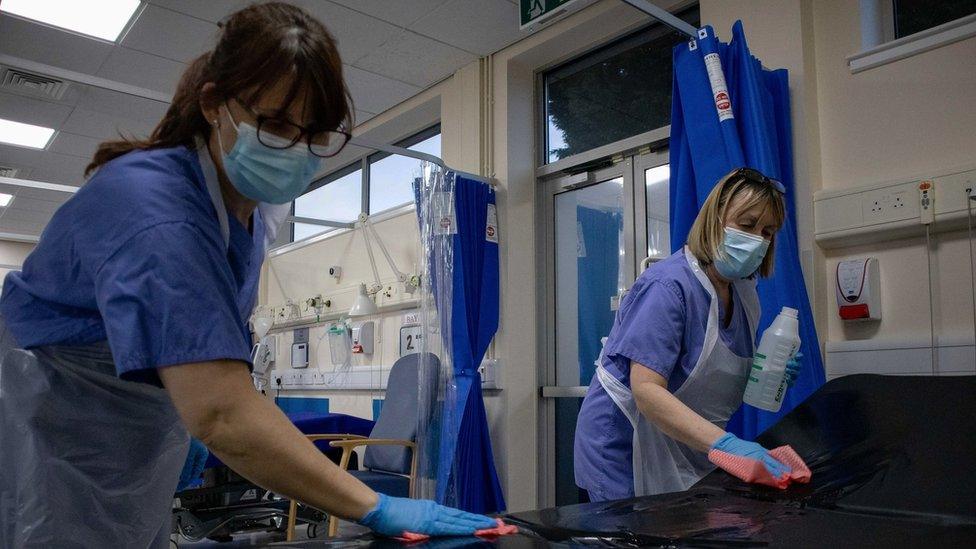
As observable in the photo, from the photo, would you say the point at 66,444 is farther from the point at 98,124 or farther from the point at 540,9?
the point at 98,124

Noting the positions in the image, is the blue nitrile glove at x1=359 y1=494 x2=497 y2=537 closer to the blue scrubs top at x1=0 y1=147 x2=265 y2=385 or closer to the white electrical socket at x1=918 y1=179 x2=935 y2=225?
the blue scrubs top at x1=0 y1=147 x2=265 y2=385

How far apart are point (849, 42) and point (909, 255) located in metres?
0.80

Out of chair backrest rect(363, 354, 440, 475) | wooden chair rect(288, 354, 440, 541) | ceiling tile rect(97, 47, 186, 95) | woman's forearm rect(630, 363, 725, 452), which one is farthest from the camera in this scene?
ceiling tile rect(97, 47, 186, 95)

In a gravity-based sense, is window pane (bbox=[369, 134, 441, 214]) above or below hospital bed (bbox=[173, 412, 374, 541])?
above

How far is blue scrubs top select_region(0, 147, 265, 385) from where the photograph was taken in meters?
0.80

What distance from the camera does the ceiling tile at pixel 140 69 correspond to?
4.09 meters

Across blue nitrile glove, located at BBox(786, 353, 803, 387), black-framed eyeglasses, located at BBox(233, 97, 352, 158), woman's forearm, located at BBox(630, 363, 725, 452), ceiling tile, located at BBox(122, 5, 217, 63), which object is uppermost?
ceiling tile, located at BBox(122, 5, 217, 63)

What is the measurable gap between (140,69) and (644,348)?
3.79 m

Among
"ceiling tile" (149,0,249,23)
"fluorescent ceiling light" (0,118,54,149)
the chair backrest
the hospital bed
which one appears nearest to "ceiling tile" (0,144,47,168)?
"fluorescent ceiling light" (0,118,54,149)

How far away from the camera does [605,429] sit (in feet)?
5.69

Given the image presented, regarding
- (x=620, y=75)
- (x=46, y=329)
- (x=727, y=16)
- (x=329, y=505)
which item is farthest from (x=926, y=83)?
(x=46, y=329)

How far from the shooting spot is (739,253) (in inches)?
66.5

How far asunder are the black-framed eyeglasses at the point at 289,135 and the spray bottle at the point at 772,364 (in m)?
1.07

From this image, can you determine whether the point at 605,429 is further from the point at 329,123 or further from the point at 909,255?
the point at 909,255
